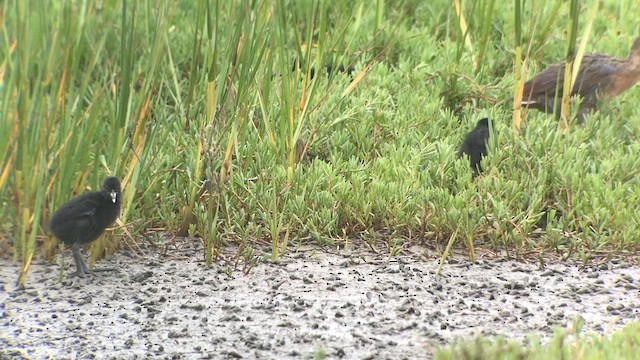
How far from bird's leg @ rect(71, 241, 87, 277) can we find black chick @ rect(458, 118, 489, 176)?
2228 mm

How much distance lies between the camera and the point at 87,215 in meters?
4.38

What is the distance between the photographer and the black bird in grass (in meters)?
4.39

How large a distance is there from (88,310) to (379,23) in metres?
3.51

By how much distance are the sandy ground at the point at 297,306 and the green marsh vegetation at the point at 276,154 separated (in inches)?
6.4

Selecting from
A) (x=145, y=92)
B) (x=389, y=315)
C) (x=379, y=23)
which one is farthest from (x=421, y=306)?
(x=379, y=23)

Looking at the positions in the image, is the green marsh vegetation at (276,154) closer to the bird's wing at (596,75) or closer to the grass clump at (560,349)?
the bird's wing at (596,75)

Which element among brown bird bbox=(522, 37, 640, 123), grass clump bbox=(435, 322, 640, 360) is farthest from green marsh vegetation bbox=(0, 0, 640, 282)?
grass clump bbox=(435, 322, 640, 360)

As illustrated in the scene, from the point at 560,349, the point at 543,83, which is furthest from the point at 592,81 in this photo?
the point at 560,349

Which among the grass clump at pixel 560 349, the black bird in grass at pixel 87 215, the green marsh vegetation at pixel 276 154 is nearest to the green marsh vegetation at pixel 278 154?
the green marsh vegetation at pixel 276 154

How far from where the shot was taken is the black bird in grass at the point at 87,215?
4.39 meters

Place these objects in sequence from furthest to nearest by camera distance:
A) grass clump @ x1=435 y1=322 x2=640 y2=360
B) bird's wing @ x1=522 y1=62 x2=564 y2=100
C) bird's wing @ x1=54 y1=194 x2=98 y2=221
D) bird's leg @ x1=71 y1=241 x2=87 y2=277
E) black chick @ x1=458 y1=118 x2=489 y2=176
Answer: bird's wing @ x1=522 y1=62 x2=564 y2=100, black chick @ x1=458 y1=118 x2=489 y2=176, bird's leg @ x1=71 y1=241 x2=87 y2=277, bird's wing @ x1=54 y1=194 x2=98 y2=221, grass clump @ x1=435 y1=322 x2=640 y2=360

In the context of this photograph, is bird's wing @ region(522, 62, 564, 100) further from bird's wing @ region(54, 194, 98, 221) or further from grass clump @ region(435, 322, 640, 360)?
bird's wing @ region(54, 194, 98, 221)

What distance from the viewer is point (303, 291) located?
4.56m

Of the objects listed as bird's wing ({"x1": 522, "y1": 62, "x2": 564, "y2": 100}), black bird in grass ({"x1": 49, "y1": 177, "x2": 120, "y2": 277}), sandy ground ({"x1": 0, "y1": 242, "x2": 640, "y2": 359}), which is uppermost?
bird's wing ({"x1": 522, "y1": 62, "x2": 564, "y2": 100})
